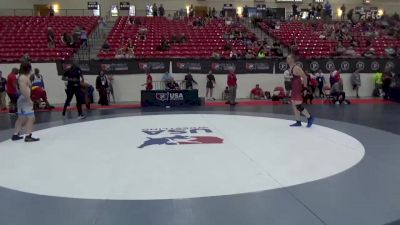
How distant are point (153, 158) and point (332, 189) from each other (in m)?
2.83

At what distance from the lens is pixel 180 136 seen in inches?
318

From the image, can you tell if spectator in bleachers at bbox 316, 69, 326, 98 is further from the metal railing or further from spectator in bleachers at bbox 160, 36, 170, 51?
the metal railing

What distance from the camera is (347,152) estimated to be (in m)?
6.63

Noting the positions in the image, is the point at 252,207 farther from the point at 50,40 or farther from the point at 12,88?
the point at 50,40

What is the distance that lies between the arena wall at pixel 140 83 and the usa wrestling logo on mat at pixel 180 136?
28.3 feet

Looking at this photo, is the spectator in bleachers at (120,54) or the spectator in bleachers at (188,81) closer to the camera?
the spectator in bleachers at (188,81)

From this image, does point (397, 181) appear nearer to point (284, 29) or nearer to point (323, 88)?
point (323, 88)

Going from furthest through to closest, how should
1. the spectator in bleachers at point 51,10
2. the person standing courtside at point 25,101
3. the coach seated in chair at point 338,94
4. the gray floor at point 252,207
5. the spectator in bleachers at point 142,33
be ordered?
1. the spectator in bleachers at point 51,10
2. the spectator in bleachers at point 142,33
3. the coach seated in chair at point 338,94
4. the person standing courtside at point 25,101
5. the gray floor at point 252,207

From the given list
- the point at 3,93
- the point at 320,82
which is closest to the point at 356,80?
the point at 320,82

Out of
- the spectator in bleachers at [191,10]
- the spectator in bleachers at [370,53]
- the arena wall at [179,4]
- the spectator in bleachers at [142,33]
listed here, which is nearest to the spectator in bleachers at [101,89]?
the spectator in bleachers at [142,33]

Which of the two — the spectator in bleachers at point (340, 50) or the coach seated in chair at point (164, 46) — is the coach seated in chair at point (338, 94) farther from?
the coach seated in chair at point (164, 46)

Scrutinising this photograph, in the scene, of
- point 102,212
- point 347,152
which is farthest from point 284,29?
point 102,212

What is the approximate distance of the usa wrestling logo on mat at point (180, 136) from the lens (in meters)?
7.47

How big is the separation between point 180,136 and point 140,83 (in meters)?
9.63
